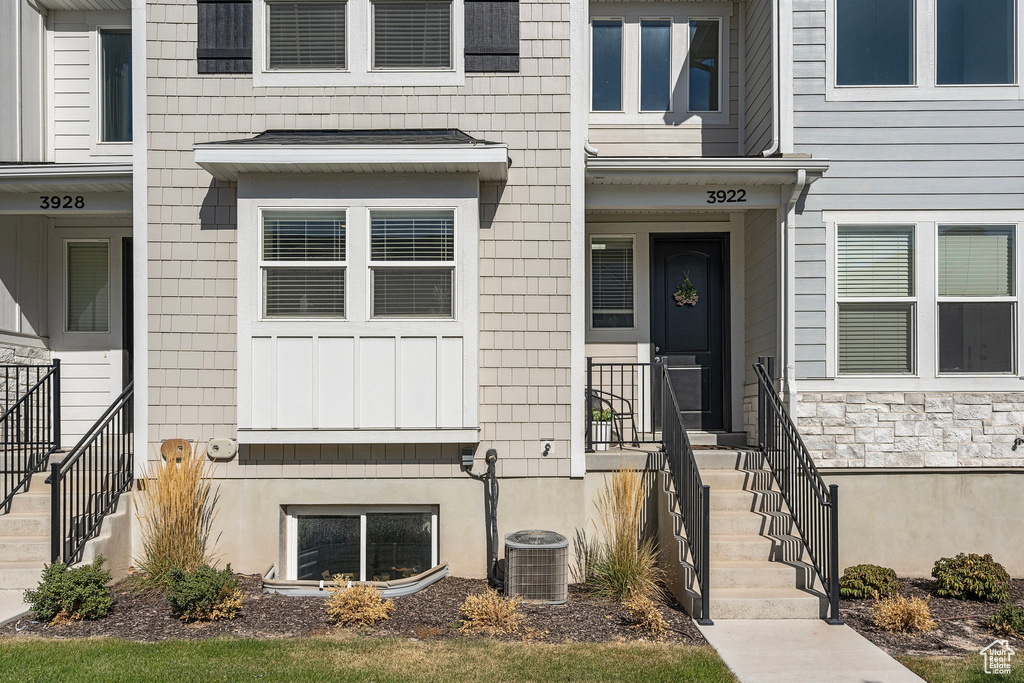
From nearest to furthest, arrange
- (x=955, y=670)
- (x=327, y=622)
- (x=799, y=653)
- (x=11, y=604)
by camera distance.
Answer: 1. (x=955, y=670)
2. (x=799, y=653)
3. (x=327, y=622)
4. (x=11, y=604)

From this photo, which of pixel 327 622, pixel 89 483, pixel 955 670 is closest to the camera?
pixel 955 670

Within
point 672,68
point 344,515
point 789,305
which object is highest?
point 672,68

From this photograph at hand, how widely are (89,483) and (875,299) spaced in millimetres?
7149

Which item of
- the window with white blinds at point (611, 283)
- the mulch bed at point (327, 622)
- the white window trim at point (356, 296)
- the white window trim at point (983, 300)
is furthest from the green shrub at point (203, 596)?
the white window trim at point (983, 300)

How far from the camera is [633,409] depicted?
8.53m

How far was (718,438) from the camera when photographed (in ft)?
26.7

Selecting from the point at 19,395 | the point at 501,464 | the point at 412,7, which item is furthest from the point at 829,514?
the point at 19,395

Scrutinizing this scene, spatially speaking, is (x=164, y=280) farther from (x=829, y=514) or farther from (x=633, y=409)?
(x=829, y=514)

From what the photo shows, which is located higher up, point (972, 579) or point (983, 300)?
point (983, 300)

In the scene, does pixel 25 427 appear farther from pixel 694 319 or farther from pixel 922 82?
pixel 922 82

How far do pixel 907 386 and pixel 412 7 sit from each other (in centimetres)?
568

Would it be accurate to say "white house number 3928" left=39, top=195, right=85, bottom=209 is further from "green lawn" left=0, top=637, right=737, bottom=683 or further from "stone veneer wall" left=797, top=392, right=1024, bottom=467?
"stone veneer wall" left=797, top=392, right=1024, bottom=467

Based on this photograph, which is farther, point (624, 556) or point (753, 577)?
point (624, 556)
